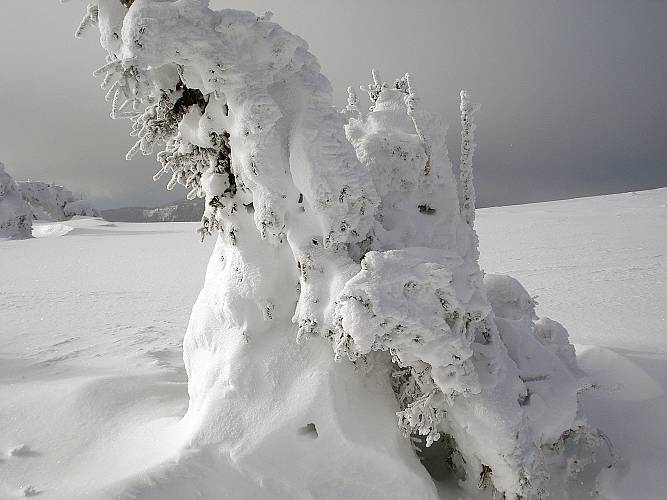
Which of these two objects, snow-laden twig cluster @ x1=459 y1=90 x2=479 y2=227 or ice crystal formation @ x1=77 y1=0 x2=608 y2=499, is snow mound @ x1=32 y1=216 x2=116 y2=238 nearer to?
ice crystal formation @ x1=77 y1=0 x2=608 y2=499

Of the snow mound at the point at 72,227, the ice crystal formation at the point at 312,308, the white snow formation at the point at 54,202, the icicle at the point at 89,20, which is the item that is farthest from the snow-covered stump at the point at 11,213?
the ice crystal formation at the point at 312,308

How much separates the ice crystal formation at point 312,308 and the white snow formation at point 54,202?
24.0m

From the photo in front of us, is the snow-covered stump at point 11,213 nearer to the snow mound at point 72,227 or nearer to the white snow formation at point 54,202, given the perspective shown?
the snow mound at point 72,227

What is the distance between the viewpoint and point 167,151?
111 inches

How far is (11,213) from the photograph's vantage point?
16.8m

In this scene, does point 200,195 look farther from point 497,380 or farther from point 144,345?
point 144,345

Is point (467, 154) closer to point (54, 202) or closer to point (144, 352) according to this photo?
point (144, 352)

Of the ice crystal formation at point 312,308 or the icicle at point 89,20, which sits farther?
the icicle at point 89,20

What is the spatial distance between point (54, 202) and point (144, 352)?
24113mm

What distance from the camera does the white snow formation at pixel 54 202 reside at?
2265 centimetres

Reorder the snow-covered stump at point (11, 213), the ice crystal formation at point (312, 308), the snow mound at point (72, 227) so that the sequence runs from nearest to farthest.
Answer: the ice crystal formation at point (312, 308), the snow-covered stump at point (11, 213), the snow mound at point (72, 227)

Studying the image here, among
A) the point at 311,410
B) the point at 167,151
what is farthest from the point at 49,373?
the point at 311,410

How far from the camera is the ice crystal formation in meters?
2.12

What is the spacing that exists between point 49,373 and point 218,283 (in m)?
2.47
